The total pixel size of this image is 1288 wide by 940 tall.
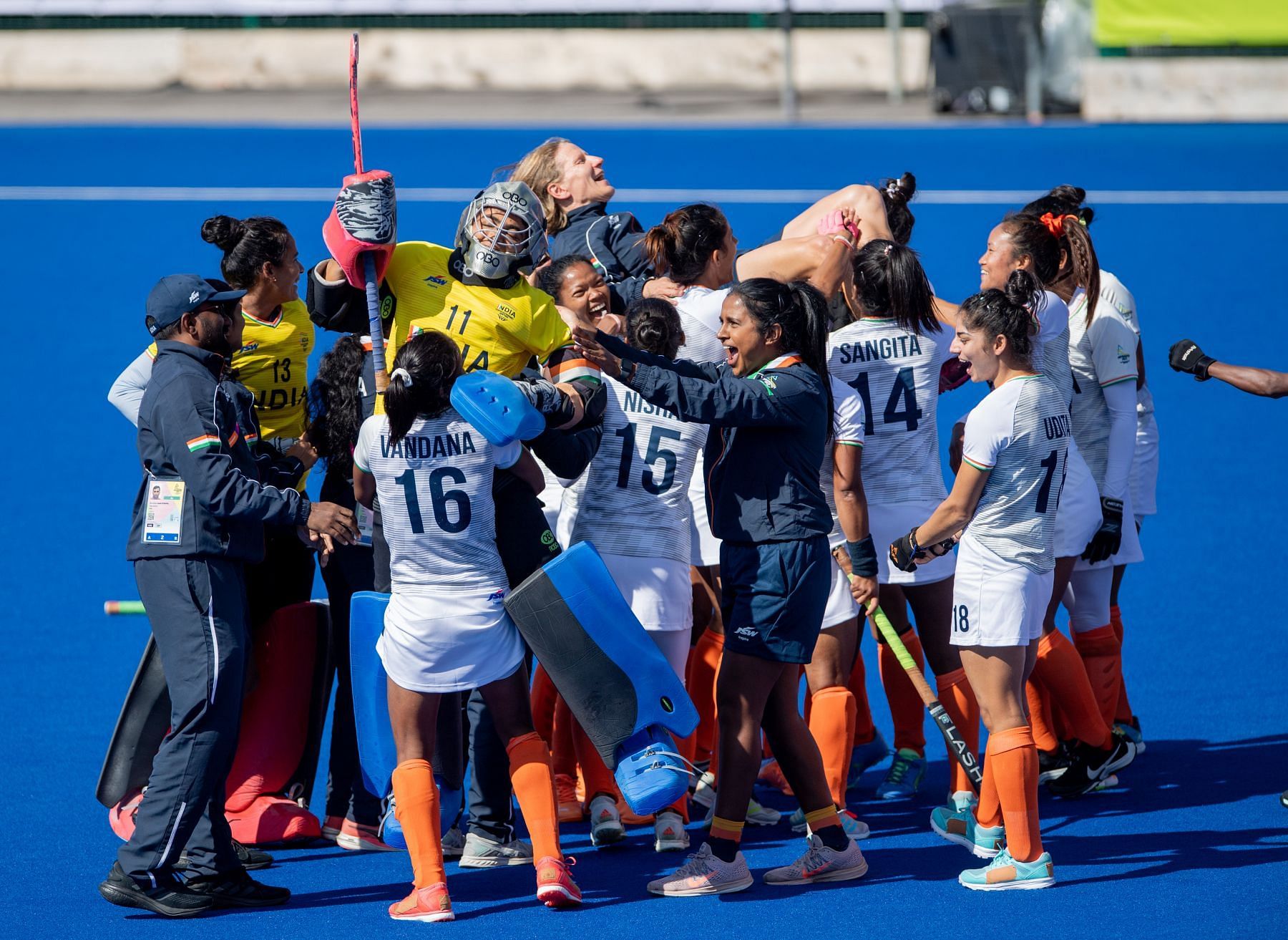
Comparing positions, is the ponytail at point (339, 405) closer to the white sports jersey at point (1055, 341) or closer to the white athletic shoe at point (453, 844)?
the white athletic shoe at point (453, 844)

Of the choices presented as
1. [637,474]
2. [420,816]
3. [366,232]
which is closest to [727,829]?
[420,816]

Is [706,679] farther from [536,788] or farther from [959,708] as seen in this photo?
[536,788]

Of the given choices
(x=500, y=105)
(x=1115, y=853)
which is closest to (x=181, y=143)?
(x=500, y=105)

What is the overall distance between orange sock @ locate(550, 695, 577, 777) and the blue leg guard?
2.28 ft

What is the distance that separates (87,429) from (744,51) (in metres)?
12.6

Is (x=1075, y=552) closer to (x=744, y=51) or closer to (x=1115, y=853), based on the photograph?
(x=1115, y=853)

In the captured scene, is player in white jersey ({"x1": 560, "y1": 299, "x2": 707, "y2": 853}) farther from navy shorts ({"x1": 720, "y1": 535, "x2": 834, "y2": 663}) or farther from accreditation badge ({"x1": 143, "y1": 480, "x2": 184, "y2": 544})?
accreditation badge ({"x1": 143, "y1": 480, "x2": 184, "y2": 544})

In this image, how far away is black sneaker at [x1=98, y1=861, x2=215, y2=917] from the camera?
466 centimetres

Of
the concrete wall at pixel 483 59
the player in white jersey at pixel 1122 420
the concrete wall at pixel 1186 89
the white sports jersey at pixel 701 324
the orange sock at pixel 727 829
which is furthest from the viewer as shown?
the concrete wall at pixel 483 59

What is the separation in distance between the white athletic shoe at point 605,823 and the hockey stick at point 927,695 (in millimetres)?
1116

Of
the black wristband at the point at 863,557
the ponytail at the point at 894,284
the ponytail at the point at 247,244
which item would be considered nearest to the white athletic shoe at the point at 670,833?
the black wristband at the point at 863,557

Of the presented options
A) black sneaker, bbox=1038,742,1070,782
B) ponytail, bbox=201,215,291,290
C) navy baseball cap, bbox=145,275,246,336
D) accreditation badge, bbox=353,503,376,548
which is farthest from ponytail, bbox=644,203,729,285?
black sneaker, bbox=1038,742,1070,782

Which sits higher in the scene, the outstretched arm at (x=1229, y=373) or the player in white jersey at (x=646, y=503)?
the outstretched arm at (x=1229, y=373)

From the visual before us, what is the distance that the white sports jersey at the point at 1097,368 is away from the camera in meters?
5.65
